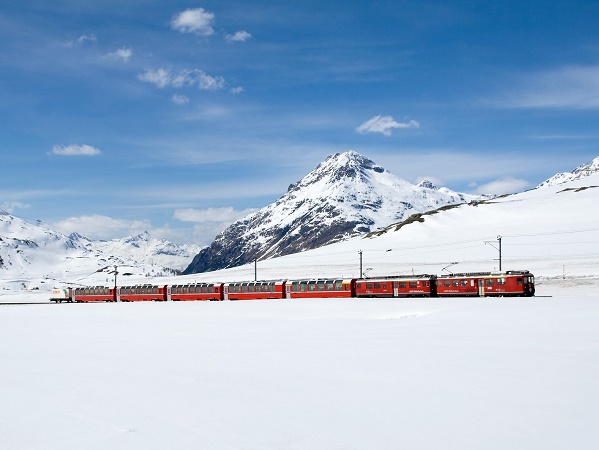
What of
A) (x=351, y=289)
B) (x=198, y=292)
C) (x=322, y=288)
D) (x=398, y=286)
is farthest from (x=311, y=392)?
(x=198, y=292)

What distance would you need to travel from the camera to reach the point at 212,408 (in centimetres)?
1402

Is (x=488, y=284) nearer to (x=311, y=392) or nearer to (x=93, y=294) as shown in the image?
(x=311, y=392)

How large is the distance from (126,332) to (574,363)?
26343 mm

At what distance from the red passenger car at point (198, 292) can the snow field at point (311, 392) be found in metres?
55.7

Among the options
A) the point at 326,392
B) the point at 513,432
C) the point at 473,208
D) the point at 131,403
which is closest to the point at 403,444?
the point at 513,432

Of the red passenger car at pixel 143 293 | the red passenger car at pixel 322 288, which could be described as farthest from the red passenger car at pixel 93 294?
the red passenger car at pixel 322 288

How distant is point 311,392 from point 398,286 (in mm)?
54266

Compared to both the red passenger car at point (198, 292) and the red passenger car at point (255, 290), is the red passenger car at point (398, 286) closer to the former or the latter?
the red passenger car at point (255, 290)

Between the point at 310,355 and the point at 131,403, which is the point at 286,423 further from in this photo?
the point at 310,355

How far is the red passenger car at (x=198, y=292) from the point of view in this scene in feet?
277

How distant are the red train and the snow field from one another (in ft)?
109

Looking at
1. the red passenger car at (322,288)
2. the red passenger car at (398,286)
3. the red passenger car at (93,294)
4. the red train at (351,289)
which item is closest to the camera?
the red train at (351,289)

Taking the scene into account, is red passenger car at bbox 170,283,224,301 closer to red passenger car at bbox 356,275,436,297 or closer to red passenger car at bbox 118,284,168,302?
red passenger car at bbox 118,284,168,302

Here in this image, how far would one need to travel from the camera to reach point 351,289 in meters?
72.1
